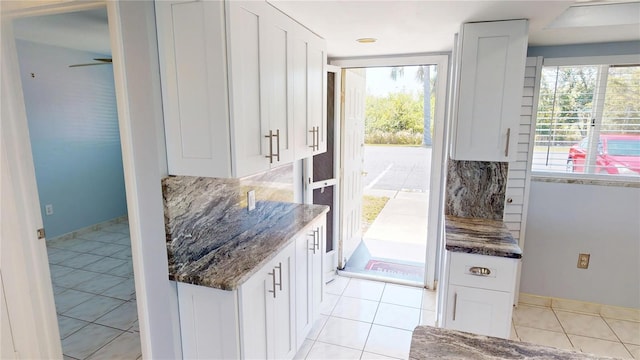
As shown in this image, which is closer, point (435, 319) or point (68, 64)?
point (435, 319)

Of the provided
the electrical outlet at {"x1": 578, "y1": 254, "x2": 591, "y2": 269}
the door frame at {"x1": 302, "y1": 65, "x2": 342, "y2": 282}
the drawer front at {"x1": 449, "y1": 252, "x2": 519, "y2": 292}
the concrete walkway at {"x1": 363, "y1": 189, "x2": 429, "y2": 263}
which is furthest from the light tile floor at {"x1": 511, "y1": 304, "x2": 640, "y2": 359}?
the door frame at {"x1": 302, "y1": 65, "x2": 342, "y2": 282}

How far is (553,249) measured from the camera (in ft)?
9.48

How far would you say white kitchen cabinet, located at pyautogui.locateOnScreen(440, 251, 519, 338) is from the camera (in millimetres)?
1995

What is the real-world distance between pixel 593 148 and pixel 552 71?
693 mm

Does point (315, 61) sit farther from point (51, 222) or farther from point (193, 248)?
point (51, 222)

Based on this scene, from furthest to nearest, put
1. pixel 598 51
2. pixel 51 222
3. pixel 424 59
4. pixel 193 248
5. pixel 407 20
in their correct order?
pixel 51 222 → pixel 424 59 → pixel 598 51 → pixel 407 20 → pixel 193 248

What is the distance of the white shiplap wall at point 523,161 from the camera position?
2635 mm

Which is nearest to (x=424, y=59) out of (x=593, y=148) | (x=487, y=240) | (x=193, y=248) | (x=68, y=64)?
(x=593, y=148)

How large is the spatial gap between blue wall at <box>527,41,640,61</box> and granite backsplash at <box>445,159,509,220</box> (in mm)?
998

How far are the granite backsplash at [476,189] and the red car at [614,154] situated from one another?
0.82 m

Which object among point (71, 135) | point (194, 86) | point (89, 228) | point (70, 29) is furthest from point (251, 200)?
point (89, 228)

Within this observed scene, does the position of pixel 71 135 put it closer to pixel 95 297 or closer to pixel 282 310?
pixel 95 297

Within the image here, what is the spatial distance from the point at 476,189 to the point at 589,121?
113cm

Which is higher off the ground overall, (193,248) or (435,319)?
(193,248)
